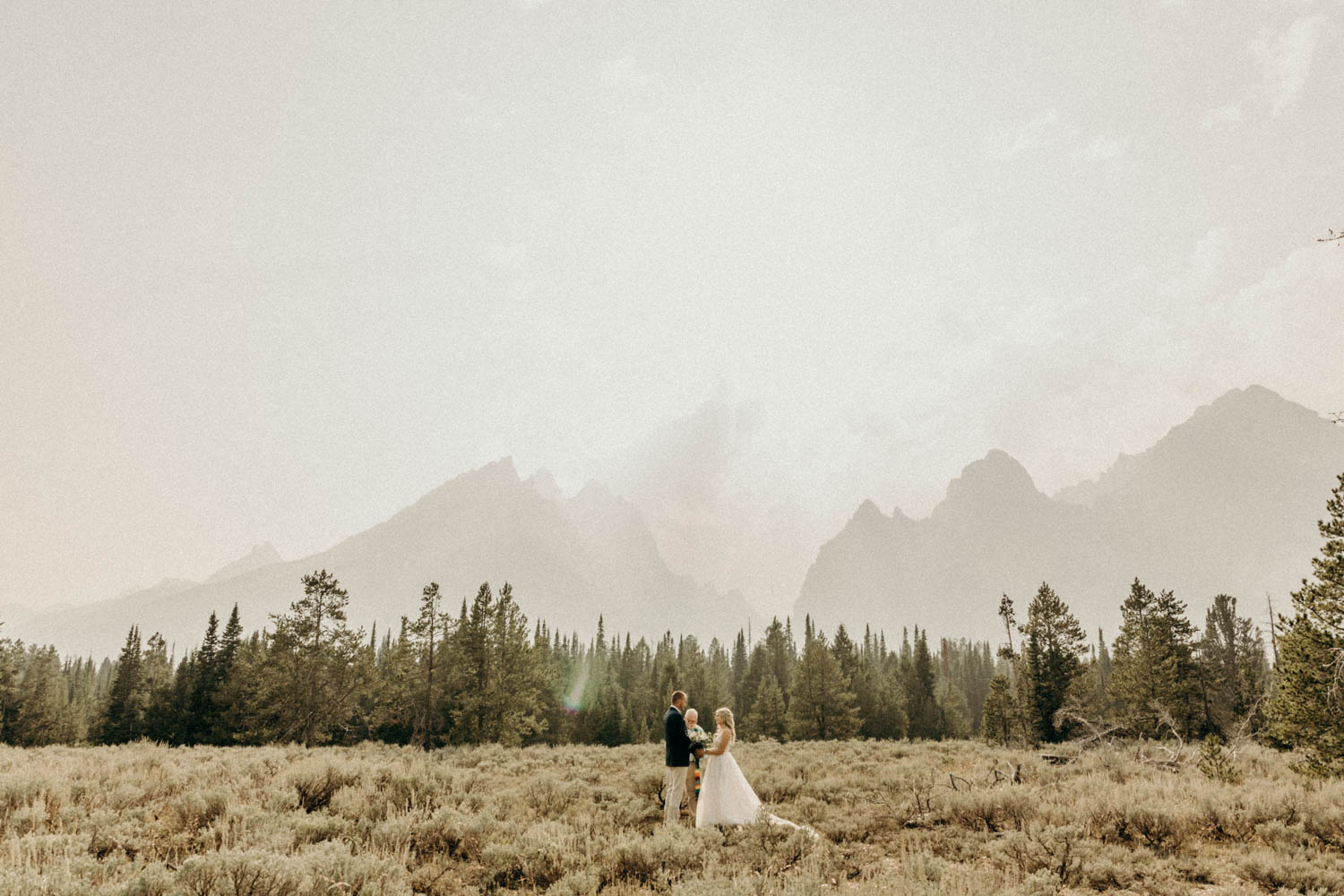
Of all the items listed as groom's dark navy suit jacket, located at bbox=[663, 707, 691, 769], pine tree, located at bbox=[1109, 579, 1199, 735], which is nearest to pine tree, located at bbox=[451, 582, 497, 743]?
groom's dark navy suit jacket, located at bbox=[663, 707, 691, 769]

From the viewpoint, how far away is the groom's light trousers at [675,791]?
10.8 metres

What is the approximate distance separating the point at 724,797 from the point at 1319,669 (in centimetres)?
1663

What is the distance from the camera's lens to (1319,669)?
1514 centimetres

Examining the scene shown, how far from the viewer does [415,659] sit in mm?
44562


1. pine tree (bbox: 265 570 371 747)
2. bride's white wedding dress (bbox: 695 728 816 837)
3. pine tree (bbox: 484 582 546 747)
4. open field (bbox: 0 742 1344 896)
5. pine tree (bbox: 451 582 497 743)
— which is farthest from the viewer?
pine tree (bbox: 484 582 546 747)

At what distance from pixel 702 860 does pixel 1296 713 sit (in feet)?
59.1

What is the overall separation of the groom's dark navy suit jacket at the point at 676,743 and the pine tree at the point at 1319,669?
15474 millimetres

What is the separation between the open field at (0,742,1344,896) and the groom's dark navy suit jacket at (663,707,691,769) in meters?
1.14

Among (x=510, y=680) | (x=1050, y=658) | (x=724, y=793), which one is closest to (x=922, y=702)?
(x=1050, y=658)

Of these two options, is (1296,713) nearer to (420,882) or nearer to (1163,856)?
(1163,856)

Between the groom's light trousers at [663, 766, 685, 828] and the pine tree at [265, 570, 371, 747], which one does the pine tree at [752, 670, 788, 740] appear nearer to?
the pine tree at [265, 570, 371, 747]

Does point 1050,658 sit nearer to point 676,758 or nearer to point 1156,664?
point 1156,664

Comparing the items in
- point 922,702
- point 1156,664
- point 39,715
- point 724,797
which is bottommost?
point 922,702

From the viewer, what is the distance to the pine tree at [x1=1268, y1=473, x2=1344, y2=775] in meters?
14.4
